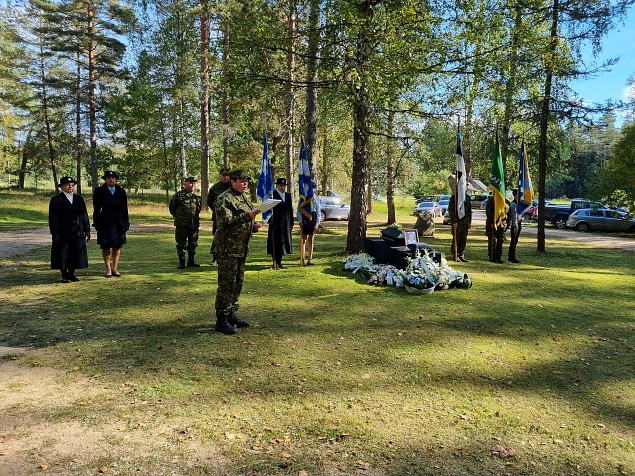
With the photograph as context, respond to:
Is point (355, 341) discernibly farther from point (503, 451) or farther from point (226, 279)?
point (503, 451)

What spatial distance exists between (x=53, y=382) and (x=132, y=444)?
4.82 feet

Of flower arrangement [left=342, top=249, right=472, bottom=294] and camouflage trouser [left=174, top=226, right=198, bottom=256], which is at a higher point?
camouflage trouser [left=174, top=226, right=198, bottom=256]

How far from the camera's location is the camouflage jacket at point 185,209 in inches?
369

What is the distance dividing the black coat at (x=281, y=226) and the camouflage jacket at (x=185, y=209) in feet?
5.15

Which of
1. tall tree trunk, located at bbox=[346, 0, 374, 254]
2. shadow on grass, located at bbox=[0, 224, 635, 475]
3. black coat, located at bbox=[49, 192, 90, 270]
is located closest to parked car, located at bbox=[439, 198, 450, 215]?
tall tree trunk, located at bbox=[346, 0, 374, 254]

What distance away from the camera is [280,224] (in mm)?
9469

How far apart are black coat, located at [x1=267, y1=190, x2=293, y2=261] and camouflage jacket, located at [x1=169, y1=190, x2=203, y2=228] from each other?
1570mm

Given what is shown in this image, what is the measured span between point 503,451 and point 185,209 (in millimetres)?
7672

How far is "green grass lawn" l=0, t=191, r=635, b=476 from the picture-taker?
3.09 meters

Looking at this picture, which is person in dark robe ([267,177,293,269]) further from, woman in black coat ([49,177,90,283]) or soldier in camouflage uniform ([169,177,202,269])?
woman in black coat ([49,177,90,283])

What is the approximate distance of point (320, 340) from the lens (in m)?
5.34

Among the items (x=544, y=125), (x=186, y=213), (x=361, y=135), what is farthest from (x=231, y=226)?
(x=544, y=125)

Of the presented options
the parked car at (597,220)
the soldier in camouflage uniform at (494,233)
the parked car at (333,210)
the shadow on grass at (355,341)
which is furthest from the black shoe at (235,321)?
the parked car at (597,220)

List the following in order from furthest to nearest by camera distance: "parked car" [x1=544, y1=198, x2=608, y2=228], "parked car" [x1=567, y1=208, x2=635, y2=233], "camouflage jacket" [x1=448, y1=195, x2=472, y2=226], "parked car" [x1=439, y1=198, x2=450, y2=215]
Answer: "parked car" [x1=439, y1=198, x2=450, y2=215], "parked car" [x1=544, y1=198, x2=608, y2=228], "parked car" [x1=567, y1=208, x2=635, y2=233], "camouflage jacket" [x1=448, y1=195, x2=472, y2=226]
